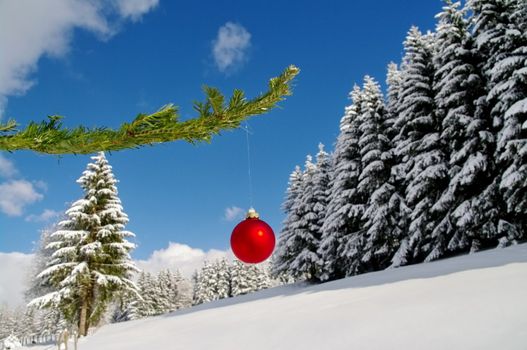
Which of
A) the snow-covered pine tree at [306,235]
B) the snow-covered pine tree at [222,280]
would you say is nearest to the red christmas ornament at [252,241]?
the snow-covered pine tree at [306,235]

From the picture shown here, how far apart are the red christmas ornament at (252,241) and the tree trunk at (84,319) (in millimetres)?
19169

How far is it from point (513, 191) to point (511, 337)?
10020 mm

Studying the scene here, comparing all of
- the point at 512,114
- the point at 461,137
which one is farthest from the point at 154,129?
the point at 461,137

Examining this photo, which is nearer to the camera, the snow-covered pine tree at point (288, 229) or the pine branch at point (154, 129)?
the pine branch at point (154, 129)

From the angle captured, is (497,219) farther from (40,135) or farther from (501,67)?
(40,135)

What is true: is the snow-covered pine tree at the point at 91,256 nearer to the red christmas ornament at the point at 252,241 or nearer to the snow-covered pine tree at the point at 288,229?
the snow-covered pine tree at the point at 288,229

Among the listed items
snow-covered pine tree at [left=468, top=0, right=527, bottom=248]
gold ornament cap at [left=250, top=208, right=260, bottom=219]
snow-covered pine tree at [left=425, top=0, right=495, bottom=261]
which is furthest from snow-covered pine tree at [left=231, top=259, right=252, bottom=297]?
gold ornament cap at [left=250, top=208, right=260, bottom=219]

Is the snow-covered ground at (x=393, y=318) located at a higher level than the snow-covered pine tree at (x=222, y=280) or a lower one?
lower

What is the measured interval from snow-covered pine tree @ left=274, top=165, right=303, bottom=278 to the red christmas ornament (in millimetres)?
24194

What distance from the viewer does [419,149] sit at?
1953cm

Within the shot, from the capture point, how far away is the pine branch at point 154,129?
169cm

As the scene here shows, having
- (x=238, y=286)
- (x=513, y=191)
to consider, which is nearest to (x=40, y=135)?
(x=513, y=191)

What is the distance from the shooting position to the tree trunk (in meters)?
20.1

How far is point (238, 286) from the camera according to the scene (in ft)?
180
